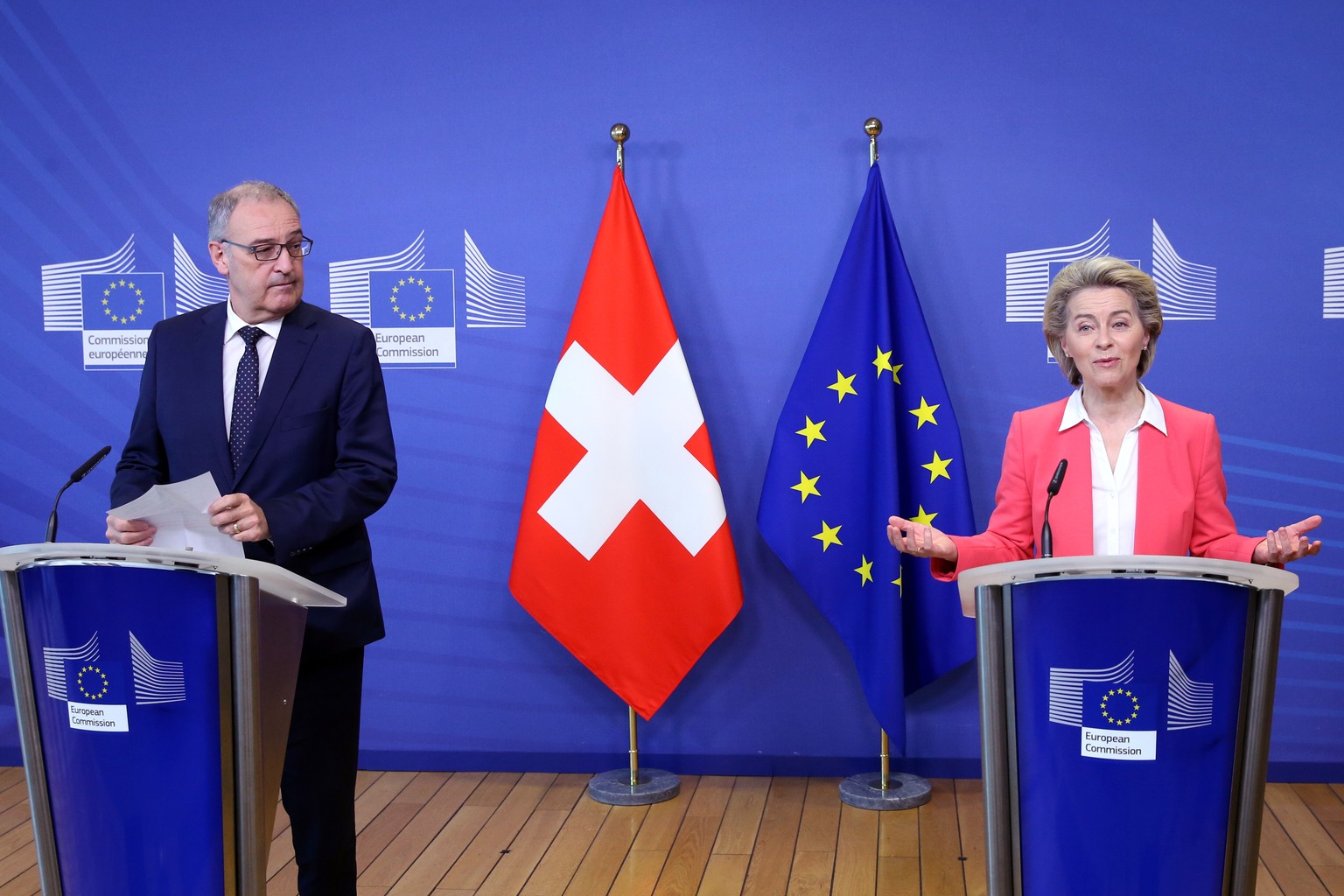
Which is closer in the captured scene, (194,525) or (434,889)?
(194,525)

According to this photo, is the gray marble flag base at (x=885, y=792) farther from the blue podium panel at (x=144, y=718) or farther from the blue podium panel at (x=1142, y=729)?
the blue podium panel at (x=144, y=718)

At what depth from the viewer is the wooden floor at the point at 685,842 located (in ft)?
10.3

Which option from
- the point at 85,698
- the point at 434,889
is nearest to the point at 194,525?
the point at 85,698

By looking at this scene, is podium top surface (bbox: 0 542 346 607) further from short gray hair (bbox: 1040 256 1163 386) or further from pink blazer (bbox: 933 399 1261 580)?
short gray hair (bbox: 1040 256 1163 386)

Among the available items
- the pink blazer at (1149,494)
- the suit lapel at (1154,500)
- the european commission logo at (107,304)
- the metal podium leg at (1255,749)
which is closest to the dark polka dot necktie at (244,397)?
the pink blazer at (1149,494)

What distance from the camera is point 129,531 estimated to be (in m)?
2.12

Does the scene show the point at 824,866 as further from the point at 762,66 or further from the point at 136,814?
the point at 762,66

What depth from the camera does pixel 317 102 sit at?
13.5 ft

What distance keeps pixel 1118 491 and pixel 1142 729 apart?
759 mm

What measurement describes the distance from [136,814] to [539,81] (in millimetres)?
2826

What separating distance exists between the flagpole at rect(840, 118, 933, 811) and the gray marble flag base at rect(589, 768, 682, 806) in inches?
21.0

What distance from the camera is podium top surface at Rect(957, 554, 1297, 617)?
1.64 metres

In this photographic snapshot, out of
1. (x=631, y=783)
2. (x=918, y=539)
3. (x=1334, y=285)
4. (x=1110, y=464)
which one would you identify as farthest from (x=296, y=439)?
(x=1334, y=285)

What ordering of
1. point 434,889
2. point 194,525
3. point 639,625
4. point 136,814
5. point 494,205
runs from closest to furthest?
1. point 136,814
2. point 194,525
3. point 434,889
4. point 639,625
5. point 494,205
